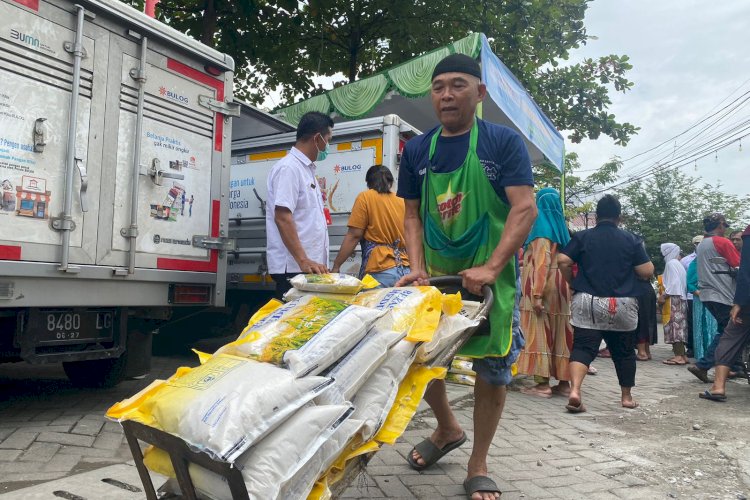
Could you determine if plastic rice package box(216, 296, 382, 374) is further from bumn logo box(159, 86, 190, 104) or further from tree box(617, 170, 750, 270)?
tree box(617, 170, 750, 270)

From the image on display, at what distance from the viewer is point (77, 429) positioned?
3.88m

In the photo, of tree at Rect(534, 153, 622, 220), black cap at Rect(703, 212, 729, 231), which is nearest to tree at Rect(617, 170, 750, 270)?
tree at Rect(534, 153, 622, 220)

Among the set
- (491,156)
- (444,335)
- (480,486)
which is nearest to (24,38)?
(491,156)

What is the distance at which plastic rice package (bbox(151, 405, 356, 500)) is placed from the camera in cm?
169

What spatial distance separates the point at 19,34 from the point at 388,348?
3077mm

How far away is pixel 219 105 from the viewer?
5.04 meters

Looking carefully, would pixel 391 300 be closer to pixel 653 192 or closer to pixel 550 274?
pixel 550 274

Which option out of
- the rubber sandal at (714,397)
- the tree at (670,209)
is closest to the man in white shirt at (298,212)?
the rubber sandal at (714,397)

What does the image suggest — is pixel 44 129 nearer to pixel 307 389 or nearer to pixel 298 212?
pixel 298 212

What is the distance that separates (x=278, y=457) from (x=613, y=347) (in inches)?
173

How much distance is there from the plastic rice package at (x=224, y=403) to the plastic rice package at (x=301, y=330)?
56 mm

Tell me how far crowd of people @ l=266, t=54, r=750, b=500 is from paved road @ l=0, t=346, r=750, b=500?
26 cm

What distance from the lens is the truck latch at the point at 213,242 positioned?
4.85 m

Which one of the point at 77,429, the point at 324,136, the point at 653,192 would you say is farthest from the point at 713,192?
the point at 77,429
